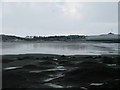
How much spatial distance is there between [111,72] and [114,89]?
6.98 m

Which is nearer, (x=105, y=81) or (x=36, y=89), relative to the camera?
(x=36, y=89)

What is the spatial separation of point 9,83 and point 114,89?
658 cm

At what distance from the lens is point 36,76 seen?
20.5 metres

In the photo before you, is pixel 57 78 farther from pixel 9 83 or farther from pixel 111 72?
pixel 111 72

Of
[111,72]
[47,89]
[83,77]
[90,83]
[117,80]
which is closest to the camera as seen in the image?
[47,89]

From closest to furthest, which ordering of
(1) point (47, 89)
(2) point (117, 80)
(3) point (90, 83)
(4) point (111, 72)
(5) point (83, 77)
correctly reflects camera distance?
(1) point (47, 89) < (3) point (90, 83) < (2) point (117, 80) < (5) point (83, 77) < (4) point (111, 72)

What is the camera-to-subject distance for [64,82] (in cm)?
1767

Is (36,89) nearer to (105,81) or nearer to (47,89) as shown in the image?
(47,89)

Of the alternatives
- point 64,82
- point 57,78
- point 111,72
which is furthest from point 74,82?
point 111,72

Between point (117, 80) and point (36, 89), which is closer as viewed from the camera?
point (36, 89)

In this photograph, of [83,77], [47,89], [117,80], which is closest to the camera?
[47,89]

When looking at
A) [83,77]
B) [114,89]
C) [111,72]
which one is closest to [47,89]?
[114,89]

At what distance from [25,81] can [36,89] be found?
285cm

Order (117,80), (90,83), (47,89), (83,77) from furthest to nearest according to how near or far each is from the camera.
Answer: (83,77) → (117,80) → (90,83) → (47,89)
